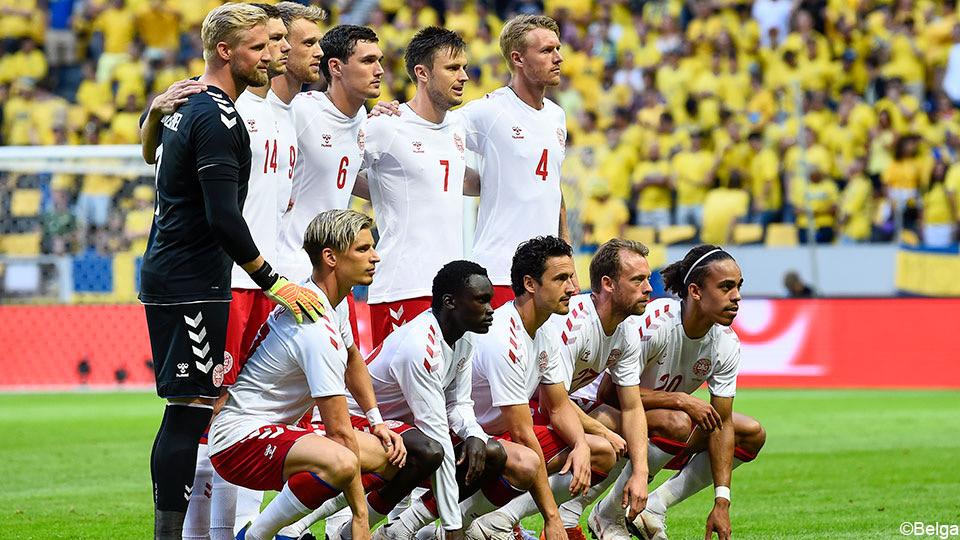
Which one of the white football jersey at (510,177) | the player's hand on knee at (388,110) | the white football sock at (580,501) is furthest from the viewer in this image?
the white football jersey at (510,177)

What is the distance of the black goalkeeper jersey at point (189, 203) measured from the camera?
612cm

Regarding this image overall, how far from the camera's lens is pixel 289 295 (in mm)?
6129

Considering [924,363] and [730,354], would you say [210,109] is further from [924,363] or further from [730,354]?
[924,363]

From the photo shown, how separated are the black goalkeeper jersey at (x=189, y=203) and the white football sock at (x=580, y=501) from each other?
225 centimetres

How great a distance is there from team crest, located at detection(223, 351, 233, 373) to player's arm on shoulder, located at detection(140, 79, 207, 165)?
0.97 m

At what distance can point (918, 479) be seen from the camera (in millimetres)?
9773

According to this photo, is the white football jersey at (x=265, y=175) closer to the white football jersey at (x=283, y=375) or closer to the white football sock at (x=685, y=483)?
the white football jersey at (x=283, y=375)

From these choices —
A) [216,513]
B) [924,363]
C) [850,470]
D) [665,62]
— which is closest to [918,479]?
[850,470]

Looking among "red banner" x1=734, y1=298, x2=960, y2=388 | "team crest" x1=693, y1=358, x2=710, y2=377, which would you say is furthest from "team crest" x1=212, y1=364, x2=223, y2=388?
"red banner" x1=734, y1=298, x2=960, y2=388

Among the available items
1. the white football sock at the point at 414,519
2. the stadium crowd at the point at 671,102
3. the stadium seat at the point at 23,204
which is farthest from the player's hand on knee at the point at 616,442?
the stadium seat at the point at 23,204

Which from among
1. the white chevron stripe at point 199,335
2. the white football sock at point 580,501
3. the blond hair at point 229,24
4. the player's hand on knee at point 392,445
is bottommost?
the white football sock at point 580,501

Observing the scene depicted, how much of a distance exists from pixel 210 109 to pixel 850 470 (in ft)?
19.9

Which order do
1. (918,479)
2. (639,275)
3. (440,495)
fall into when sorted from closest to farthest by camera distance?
1. (440,495)
2. (639,275)
3. (918,479)

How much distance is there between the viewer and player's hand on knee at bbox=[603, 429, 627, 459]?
7172 millimetres
